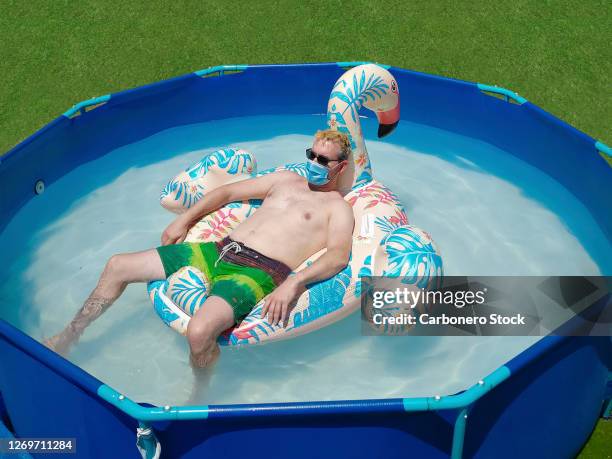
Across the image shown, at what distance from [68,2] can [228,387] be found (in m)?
5.57

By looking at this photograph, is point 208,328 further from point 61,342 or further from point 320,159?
point 320,159

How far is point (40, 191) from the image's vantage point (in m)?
5.75

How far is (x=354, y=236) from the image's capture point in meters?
4.47

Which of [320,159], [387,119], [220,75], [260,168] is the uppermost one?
[220,75]

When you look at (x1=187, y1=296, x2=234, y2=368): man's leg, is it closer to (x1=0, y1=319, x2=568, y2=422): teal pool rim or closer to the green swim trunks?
the green swim trunks

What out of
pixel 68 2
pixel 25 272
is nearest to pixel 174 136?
pixel 25 272

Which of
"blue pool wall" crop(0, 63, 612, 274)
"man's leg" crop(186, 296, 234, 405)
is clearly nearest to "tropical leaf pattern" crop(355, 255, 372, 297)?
"man's leg" crop(186, 296, 234, 405)

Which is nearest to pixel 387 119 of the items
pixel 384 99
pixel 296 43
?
pixel 384 99

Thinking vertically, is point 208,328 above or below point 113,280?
below

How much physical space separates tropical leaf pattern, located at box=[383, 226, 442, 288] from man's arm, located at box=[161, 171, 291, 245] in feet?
3.07

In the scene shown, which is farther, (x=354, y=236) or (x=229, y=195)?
(x=229, y=195)

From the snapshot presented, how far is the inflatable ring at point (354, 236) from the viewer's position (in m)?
4.07

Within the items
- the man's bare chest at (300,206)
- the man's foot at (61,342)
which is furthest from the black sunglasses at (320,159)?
the man's foot at (61,342)

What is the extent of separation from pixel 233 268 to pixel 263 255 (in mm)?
188
